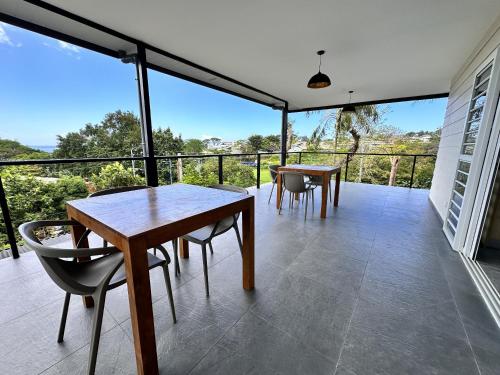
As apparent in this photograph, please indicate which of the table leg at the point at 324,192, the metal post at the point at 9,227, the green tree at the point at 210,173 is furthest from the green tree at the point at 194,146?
the metal post at the point at 9,227

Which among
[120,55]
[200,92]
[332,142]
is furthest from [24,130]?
[332,142]

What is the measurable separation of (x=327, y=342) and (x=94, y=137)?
9.72 meters

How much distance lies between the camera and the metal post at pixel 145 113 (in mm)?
2633

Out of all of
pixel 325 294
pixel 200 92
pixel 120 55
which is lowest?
pixel 325 294

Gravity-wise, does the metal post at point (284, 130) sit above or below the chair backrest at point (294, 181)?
above

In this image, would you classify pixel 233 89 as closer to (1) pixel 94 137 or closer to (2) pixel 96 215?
(2) pixel 96 215

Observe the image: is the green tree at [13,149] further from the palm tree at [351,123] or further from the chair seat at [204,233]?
the palm tree at [351,123]

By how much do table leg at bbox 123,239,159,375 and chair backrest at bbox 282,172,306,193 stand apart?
2440 mm

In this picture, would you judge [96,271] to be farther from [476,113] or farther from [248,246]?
[476,113]

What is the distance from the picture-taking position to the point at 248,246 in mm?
1515

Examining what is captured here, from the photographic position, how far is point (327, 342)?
1143mm

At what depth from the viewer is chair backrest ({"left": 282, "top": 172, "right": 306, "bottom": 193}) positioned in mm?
3006

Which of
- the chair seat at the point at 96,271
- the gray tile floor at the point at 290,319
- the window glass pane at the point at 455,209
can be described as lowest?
the gray tile floor at the point at 290,319

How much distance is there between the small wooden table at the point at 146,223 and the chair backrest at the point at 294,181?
168cm
